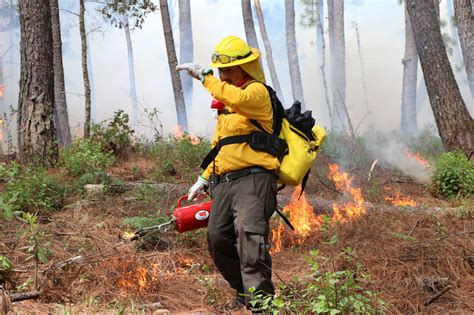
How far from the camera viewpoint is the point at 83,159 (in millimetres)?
8609

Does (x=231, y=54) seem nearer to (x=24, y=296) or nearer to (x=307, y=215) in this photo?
(x=24, y=296)

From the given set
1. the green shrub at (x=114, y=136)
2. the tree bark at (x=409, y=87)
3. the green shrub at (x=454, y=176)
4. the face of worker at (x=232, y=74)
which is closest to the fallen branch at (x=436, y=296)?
the face of worker at (x=232, y=74)

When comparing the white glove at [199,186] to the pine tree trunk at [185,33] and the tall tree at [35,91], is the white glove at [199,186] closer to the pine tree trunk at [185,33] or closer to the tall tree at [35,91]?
the tall tree at [35,91]

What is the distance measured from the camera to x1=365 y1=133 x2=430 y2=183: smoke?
10.6m

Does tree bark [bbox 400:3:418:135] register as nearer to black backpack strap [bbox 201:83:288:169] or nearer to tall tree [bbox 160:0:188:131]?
tall tree [bbox 160:0:188:131]

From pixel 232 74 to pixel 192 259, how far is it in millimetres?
2295

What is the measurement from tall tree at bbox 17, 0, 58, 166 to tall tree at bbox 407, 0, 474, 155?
658 centimetres

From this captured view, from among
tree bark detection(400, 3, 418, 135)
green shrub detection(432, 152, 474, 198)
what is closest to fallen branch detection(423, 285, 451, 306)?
green shrub detection(432, 152, 474, 198)

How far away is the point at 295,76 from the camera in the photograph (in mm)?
27328

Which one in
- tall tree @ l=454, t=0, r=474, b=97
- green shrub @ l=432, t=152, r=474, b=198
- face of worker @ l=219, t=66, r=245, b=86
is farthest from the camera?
tall tree @ l=454, t=0, r=474, b=97

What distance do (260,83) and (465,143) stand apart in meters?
6.41

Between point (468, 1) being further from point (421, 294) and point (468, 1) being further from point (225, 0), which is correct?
point (225, 0)

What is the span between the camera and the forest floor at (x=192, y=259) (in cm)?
403

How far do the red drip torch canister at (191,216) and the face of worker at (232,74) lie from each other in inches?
38.8
